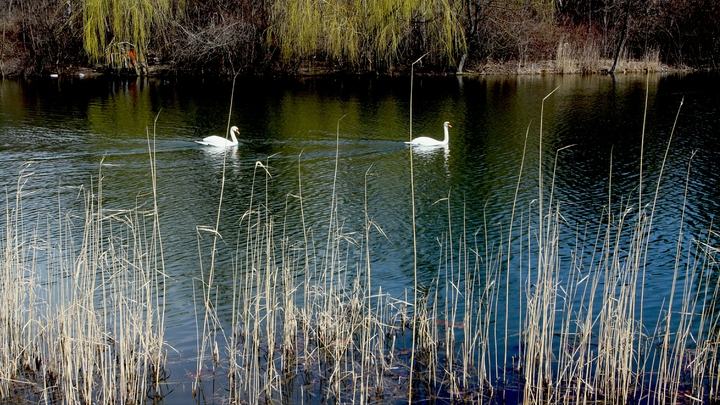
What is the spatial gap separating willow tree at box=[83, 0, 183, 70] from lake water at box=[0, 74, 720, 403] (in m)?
3.75

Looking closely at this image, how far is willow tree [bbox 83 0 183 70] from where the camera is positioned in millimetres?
38000

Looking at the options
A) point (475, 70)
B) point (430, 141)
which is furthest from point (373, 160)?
point (475, 70)

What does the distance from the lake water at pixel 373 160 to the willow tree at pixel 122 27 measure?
12.3 feet

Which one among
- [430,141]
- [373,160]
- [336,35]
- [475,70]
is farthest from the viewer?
[475,70]

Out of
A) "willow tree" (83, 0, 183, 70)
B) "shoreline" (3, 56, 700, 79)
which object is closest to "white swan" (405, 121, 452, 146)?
"shoreline" (3, 56, 700, 79)

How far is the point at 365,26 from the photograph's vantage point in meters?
38.9

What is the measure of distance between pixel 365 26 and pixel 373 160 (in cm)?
1980

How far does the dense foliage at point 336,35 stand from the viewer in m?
38.6

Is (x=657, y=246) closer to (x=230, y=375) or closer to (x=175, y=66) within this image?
(x=230, y=375)

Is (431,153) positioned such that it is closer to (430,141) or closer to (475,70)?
(430,141)


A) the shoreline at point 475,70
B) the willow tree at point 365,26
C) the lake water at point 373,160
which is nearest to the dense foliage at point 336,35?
the willow tree at point 365,26

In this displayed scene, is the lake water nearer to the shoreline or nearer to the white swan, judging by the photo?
the white swan

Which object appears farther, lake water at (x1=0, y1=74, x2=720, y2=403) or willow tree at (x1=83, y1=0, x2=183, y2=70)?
willow tree at (x1=83, y1=0, x2=183, y2=70)

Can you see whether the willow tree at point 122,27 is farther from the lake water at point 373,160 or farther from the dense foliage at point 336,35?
the lake water at point 373,160
